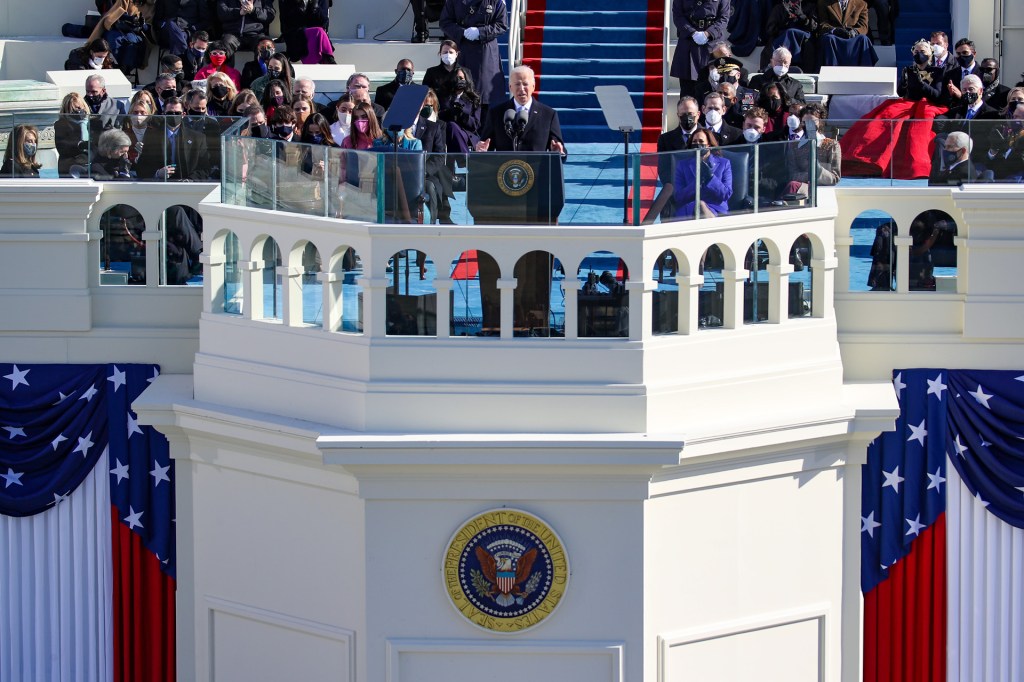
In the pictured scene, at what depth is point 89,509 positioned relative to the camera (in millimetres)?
24891

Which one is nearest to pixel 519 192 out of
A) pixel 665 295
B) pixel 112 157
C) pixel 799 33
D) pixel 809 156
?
pixel 665 295

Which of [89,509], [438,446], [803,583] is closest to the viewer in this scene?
[438,446]

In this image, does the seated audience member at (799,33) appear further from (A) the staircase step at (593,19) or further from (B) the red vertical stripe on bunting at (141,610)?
(B) the red vertical stripe on bunting at (141,610)

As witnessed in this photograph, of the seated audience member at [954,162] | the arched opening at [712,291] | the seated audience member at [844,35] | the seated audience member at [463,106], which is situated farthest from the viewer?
the seated audience member at [844,35]

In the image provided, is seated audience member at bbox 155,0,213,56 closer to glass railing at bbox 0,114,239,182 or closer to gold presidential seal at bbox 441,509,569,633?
glass railing at bbox 0,114,239,182

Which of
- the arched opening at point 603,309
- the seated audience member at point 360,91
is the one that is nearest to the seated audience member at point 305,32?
the seated audience member at point 360,91

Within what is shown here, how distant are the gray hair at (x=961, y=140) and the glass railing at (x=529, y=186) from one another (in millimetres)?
2702

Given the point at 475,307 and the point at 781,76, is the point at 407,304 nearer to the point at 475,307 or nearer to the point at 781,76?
the point at 475,307

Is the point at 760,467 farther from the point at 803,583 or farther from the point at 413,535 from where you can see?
the point at 413,535

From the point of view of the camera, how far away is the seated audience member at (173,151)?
24578 millimetres

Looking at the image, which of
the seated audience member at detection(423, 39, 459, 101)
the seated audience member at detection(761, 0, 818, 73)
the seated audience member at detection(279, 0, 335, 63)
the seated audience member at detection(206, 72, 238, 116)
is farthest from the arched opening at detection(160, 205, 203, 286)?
the seated audience member at detection(761, 0, 818, 73)

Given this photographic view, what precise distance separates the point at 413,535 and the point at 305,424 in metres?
1.45

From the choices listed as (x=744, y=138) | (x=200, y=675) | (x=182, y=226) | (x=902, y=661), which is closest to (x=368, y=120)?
(x=182, y=226)

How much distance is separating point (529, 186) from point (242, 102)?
15.8 feet
